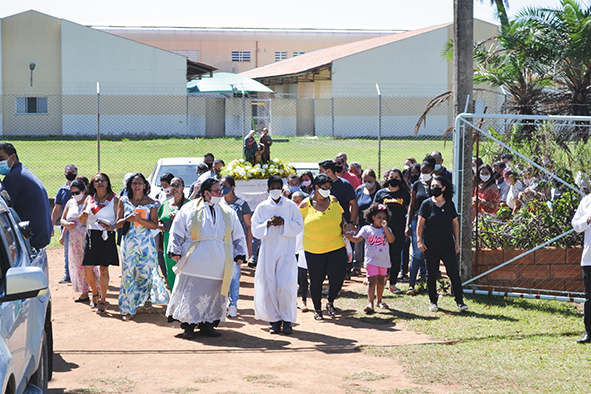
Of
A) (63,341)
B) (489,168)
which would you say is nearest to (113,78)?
(489,168)

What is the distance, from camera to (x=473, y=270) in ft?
33.5

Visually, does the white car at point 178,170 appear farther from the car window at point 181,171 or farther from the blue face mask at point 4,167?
the blue face mask at point 4,167

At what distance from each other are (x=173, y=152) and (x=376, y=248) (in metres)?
16.3

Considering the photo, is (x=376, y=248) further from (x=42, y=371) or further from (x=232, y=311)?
(x=42, y=371)

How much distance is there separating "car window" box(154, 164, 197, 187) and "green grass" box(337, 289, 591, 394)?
5030 mm

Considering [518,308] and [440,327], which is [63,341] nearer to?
[440,327]

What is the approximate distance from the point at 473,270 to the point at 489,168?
237cm

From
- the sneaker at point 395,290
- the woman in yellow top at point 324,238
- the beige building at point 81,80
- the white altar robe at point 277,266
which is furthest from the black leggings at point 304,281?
the beige building at point 81,80

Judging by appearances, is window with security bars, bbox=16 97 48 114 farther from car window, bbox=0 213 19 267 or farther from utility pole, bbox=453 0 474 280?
car window, bbox=0 213 19 267

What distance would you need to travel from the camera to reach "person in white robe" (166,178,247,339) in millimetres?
7852

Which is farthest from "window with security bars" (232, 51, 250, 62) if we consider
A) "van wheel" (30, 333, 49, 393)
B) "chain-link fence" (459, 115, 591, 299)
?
"van wheel" (30, 333, 49, 393)

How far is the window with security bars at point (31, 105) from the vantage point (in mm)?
32375

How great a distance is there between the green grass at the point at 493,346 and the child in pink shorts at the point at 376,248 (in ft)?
1.13

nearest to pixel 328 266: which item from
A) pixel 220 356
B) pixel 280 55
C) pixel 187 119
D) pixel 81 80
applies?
pixel 220 356
